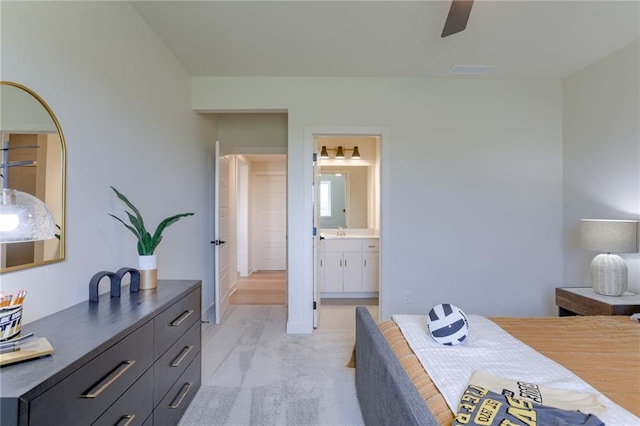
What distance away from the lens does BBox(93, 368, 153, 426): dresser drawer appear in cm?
123

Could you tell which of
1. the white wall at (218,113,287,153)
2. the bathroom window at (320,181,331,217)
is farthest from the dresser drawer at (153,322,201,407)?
the bathroom window at (320,181,331,217)

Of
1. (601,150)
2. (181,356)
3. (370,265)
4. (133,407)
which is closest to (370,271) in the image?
(370,265)

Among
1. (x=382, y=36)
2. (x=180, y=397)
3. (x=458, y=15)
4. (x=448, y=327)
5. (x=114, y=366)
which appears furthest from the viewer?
(x=382, y=36)

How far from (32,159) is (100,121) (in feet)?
1.87

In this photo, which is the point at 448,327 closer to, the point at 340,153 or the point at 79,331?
the point at 79,331

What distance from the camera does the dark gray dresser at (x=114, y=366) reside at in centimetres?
92

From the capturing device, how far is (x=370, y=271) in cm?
461

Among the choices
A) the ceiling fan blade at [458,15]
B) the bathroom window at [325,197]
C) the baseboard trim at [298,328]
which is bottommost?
the baseboard trim at [298,328]

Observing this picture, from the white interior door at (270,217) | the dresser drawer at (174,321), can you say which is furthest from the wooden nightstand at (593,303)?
the white interior door at (270,217)

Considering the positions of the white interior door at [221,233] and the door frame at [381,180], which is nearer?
the door frame at [381,180]

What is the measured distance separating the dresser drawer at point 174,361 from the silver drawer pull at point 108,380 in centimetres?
28

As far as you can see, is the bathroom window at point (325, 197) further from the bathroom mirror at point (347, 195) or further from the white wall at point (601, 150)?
the white wall at point (601, 150)

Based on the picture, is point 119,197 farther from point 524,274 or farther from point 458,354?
point 524,274

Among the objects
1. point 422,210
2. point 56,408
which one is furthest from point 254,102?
point 56,408
